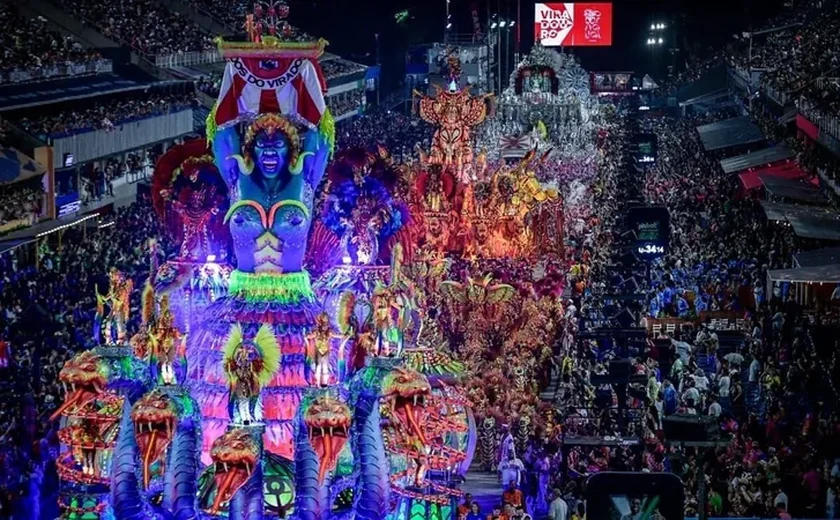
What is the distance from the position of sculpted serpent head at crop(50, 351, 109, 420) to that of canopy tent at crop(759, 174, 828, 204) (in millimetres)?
26243

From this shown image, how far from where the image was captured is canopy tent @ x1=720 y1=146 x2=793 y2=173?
50281mm

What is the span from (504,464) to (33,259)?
1804 cm

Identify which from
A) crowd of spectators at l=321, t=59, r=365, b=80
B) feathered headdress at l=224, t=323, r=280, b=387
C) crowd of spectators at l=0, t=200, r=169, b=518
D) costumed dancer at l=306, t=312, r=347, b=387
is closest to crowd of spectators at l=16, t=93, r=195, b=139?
crowd of spectators at l=0, t=200, r=169, b=518

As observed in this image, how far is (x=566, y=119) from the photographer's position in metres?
65.9

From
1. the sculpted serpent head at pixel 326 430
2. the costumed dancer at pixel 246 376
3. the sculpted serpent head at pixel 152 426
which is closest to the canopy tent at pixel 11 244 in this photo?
the costumed dancer at pixel 246 376

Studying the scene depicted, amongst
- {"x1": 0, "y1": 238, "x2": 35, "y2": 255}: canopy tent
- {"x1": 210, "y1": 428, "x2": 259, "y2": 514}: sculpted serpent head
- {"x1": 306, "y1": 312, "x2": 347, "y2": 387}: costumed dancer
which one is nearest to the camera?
{"x1": 210, "y1": 428, "x2": 259, "y2": 514}: sculpted serpent head

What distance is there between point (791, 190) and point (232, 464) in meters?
29.3

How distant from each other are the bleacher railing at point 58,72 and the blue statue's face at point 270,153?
26791mm

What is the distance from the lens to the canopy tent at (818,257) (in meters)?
30.0

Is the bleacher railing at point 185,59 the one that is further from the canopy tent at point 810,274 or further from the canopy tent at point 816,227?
the canopy tent at point 810,274

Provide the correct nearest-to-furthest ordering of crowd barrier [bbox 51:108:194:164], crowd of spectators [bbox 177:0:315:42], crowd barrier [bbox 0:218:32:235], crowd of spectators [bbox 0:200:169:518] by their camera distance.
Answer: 1. crowd of spectators [bbox 0:200:169:518]
2. crowd barrier [bbox 0:218:32:235]
3. crowd barrier [bbox 51:108:194:164]
4. crowd of spectators [bbox 177:0:315:42]

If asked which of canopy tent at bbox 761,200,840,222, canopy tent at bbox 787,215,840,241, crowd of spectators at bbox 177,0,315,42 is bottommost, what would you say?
canopy tent at bbox 787,215,840,241

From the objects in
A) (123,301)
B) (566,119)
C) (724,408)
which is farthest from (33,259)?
(566,119)

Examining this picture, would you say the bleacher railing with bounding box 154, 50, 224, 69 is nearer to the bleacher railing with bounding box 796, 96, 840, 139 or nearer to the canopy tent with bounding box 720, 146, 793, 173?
the canopy tent with bounding box 720, 146, 793, 173
